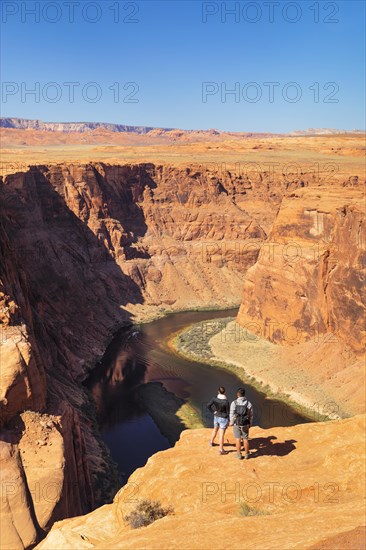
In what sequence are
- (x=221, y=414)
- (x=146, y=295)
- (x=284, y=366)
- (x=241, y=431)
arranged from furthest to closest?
(x=146, y=295), (x=284, y=366), (x=221, y=414), (x=241, y=431)

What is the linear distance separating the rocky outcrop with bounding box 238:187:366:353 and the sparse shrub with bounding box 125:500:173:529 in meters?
32.8

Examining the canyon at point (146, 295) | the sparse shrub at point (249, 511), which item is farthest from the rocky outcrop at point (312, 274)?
the sparse shrub at point (249, 511)

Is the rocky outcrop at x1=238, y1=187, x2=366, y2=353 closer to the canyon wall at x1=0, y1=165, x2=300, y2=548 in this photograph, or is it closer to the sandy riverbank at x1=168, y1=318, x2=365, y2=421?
the sandy riverbank at x1=168, y1=318, x2=365, y2=421

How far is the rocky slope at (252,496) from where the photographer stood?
34.9ft

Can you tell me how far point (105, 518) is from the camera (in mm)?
13609

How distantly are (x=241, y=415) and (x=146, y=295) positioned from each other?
5757cm

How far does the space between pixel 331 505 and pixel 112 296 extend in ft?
189

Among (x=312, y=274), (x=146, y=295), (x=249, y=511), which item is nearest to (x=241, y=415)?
(x=249, y=511)

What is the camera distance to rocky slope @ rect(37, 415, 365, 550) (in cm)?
1063

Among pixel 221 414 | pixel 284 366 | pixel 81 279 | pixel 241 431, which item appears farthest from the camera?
pixel 81 279

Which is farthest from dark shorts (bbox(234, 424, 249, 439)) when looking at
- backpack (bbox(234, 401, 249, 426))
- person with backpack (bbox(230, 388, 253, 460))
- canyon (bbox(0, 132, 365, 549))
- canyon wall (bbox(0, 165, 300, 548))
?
canyon wall (bbox(0, 165, 300, 548))

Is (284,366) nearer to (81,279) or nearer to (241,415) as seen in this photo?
(81,279)

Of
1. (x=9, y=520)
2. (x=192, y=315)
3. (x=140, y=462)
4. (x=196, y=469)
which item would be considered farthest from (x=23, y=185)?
(x=196, y=469)

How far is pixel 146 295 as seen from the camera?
72.4m
